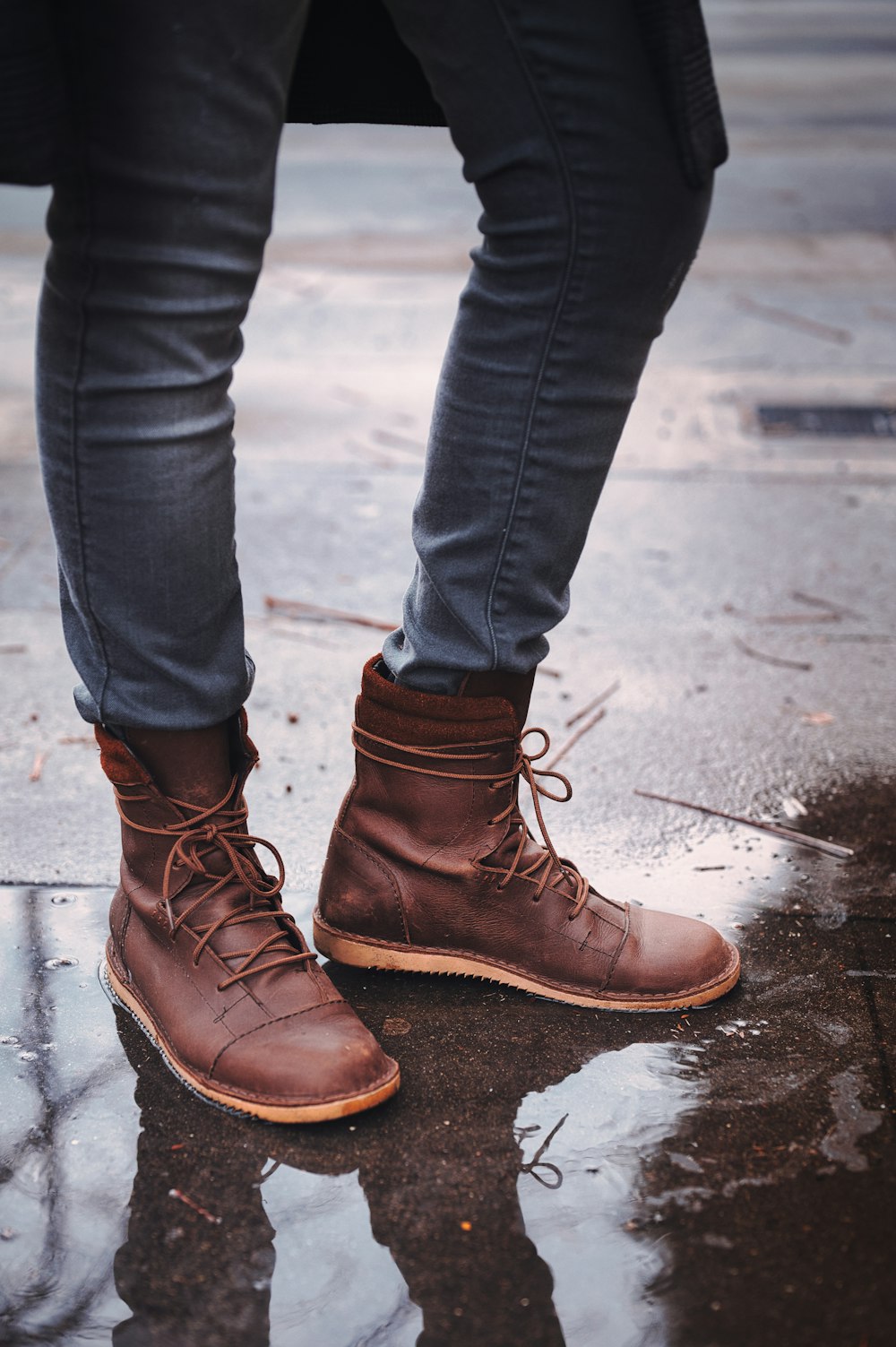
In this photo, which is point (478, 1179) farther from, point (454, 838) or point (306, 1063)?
point (454, 838)

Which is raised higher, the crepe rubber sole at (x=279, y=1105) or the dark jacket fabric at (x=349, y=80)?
the dark jacket fabric at (x=349, y=80)

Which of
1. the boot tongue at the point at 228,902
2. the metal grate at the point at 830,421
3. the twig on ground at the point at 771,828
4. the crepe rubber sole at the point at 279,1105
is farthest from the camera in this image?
the metal grate at the point at 830,421

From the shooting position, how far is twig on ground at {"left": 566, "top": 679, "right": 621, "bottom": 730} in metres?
2.18

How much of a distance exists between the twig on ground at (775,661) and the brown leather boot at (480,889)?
1.02 meters

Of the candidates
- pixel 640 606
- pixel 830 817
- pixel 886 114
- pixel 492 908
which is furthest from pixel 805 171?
pixel 492 908

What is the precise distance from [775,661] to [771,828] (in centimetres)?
63

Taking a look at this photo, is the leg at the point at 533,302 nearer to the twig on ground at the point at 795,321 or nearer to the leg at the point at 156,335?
the leg at the point at 156,335

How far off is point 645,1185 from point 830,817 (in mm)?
863

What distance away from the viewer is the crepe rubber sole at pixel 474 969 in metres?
1.42

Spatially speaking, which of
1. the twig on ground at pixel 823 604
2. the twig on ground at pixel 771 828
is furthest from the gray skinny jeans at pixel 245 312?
the twig on ground at pixel 823 604

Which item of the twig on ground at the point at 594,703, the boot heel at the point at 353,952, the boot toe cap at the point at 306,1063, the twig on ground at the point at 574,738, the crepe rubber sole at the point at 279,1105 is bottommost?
the twig on ground at the point at 594,703

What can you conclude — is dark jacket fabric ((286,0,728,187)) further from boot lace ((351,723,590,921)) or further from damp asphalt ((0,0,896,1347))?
damp asphalt ((0,0,896,1347))

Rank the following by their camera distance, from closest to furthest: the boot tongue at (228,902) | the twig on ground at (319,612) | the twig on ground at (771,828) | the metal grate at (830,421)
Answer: the boot tongue at (228,902)
the twig on ground at (771,828)
the twig on ground at (319,612)
the metal grate at (830,421)

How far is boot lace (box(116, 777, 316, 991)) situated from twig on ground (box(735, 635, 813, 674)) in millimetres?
1325
